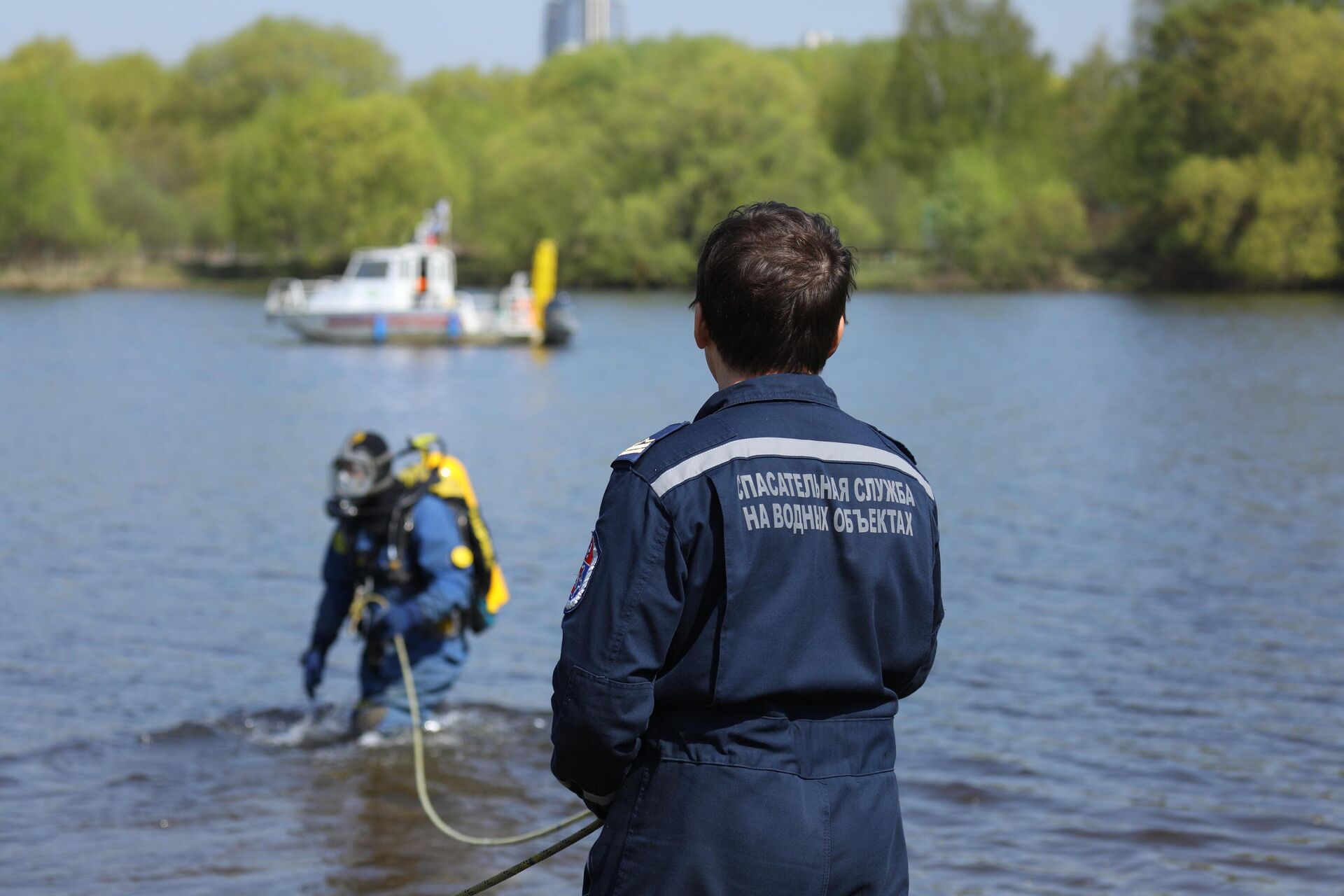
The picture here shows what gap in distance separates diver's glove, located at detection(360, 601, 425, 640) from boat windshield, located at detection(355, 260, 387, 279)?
121 ft

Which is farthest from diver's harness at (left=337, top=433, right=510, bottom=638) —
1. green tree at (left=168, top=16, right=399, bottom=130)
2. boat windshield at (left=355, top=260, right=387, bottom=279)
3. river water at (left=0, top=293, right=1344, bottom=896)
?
green tree at (left=168, top=16, right=399, bottom=130)

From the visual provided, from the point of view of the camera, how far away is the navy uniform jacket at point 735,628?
7.80 feet

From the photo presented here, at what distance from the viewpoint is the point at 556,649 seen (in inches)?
404

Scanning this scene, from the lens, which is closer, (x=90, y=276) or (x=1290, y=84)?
(x=1290, y=84)

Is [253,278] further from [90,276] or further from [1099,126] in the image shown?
[1099,126]

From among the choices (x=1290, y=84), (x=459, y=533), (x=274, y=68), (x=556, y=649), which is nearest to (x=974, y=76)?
(x=1290, y=84)

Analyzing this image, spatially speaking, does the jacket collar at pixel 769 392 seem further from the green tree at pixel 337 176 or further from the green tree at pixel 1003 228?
the green tree at pixel 337 176

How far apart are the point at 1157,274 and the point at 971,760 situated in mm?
69678

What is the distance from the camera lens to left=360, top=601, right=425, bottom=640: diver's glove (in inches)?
265

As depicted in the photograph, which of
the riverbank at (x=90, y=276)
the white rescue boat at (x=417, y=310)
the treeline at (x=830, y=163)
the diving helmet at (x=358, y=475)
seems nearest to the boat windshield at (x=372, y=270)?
the white rescue boat at (x=417, y=310)

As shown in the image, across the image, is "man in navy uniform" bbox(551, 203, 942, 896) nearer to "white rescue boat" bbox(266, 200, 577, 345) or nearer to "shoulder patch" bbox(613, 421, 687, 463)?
"shoulder patch" bbox(613, 421, 687, 463)

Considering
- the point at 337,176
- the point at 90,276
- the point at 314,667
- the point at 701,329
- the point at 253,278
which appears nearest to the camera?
the point at 701,329

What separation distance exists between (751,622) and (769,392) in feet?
1.25

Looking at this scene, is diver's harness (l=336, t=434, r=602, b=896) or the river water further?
diver's harness (l=336, t=434, r=602, b=896)
